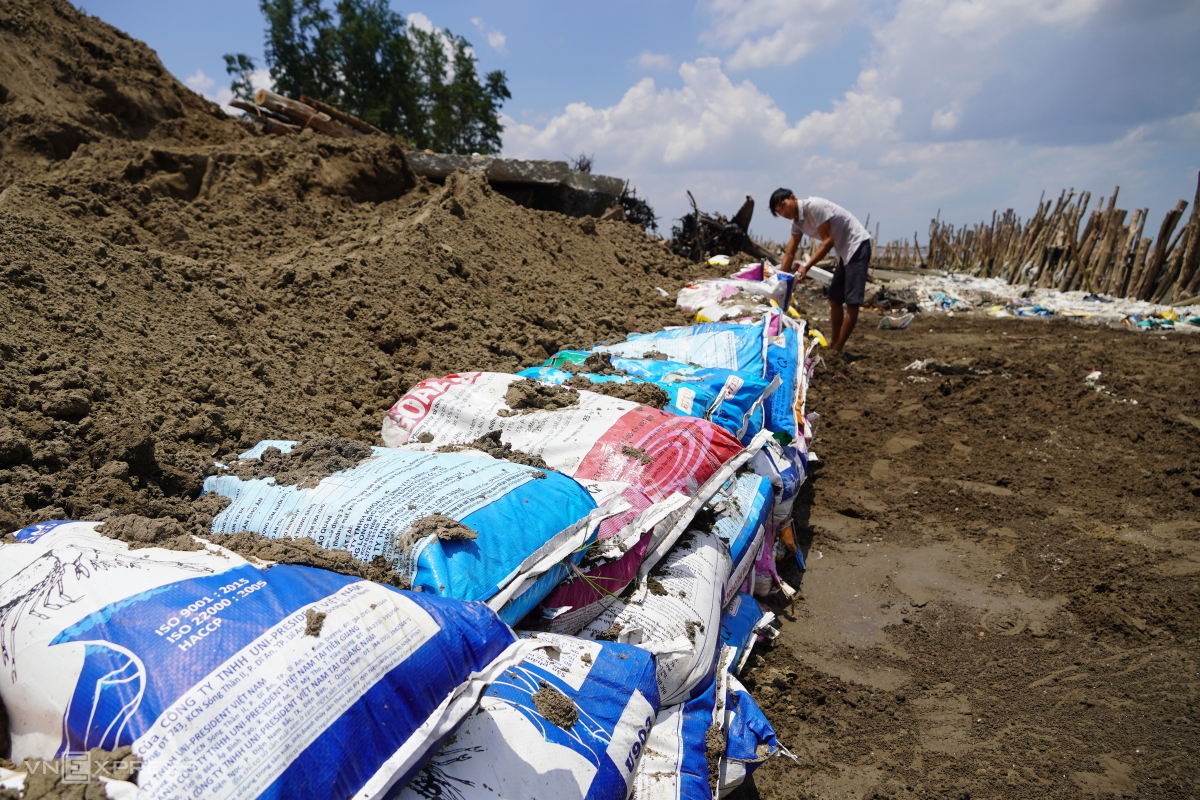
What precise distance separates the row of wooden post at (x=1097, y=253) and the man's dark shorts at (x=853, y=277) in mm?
7109

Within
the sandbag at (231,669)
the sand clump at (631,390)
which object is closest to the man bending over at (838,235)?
the sand clump at (631,390)

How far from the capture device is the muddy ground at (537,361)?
164 cm

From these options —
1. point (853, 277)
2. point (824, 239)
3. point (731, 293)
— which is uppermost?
point (824, 239)

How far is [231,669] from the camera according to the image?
846 millimetres

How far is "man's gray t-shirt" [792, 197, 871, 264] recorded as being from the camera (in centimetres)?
528

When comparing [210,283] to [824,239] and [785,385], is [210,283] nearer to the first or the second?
[785,385]

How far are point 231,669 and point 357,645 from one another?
0.53ft

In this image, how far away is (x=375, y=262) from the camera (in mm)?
3434

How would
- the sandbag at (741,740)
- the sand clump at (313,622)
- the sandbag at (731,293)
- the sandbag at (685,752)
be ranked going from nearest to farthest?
the sand clump at (313,622) → the sandbag at (685,752) → the sandbag at (741,740) → the sandbag at (731,293)

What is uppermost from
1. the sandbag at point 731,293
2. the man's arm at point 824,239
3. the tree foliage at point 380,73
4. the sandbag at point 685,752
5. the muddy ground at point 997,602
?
the tree foliage at point 380,73

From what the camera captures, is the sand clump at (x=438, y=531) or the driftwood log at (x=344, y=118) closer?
the sand clump at (x=438, y=531)

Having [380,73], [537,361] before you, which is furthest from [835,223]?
[380,73]

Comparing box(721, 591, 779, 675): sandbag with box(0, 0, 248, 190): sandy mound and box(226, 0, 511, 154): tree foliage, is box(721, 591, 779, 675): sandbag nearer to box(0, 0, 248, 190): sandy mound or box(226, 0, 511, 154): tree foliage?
box(0, 0, 248, 190): sandy mound

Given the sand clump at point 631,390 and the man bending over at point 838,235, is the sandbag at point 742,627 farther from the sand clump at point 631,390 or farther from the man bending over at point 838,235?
the man bending over at point 838,235
